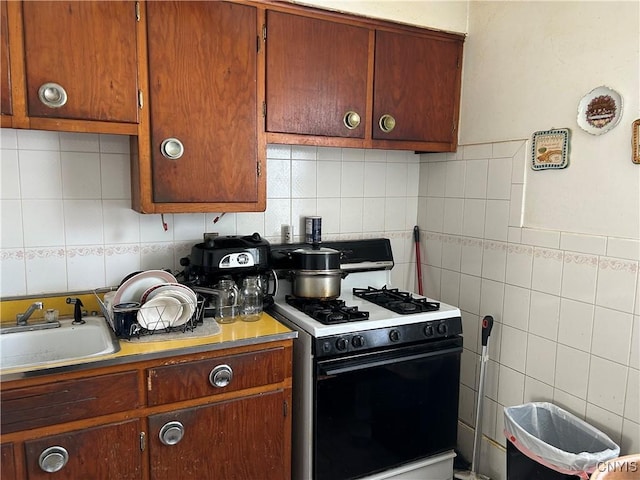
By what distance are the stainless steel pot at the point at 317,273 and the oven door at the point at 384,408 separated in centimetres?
35

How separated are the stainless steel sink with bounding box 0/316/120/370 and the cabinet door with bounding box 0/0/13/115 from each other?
797 millimetres

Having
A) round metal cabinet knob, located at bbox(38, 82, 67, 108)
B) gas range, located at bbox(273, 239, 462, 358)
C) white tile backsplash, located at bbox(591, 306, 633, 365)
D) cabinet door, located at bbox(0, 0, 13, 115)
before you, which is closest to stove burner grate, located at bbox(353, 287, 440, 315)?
gas range, located at bbox(273, 239, 462, 358)

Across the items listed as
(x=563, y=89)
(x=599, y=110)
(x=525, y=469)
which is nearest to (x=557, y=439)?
(x=525, y=469)

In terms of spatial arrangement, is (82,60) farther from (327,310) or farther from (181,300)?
(327,310)

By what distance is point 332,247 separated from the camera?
2402 mm

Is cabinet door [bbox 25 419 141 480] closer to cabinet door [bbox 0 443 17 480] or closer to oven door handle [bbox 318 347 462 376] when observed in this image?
cabinet door [bbox 0 443 17 480]

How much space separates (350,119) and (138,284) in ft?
3.73

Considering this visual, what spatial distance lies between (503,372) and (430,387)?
1.28 feet

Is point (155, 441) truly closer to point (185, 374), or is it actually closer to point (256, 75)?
point (185, 374)

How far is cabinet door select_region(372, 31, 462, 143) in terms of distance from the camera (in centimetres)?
216

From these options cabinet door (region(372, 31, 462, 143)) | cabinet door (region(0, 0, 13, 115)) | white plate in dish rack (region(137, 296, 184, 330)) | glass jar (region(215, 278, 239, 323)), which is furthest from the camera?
cabinet door (region(372, 31, 462, 143))

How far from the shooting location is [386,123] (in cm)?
219

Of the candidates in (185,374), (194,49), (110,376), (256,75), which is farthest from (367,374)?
(194,49)

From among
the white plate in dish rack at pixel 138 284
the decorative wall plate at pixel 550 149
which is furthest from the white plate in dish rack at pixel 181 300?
the decorative wall plate at pixel 550 149
